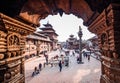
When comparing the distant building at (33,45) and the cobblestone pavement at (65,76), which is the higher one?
the distant building at (33,45)

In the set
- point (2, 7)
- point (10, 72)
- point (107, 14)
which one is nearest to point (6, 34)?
point (2, 7)

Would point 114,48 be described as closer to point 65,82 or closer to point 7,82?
point 7,82

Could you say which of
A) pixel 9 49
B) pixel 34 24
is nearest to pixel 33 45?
pixel 34 24

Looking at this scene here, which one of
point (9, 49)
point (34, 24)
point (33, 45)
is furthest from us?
→ point (33, 45)

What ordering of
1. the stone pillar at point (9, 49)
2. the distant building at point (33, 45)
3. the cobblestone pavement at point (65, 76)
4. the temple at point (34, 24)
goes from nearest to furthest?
the temple at point (34, 24), the stone pillar at point (9, 49), the cobblestone pavement at point (65, 76), the distant building at point (33, 45)

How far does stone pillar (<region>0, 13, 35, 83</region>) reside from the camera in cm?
536

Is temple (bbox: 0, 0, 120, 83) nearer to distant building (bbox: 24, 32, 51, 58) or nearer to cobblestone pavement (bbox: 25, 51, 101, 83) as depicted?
cobblestone pavement (bbox: 25, 51, 101, 83)

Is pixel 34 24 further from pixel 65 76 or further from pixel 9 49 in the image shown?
pixel 65 76

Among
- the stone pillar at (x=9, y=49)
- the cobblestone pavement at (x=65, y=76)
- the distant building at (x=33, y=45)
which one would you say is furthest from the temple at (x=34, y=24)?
the distant building at (x=33, y=45)

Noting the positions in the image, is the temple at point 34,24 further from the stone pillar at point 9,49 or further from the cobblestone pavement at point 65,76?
the cobblestone pavement at point 65,76

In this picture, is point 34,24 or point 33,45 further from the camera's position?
point 33,45

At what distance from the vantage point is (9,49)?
591 cm

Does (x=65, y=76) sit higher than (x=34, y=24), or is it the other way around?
(x=34, y=24)

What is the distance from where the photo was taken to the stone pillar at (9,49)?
17.6 feet
